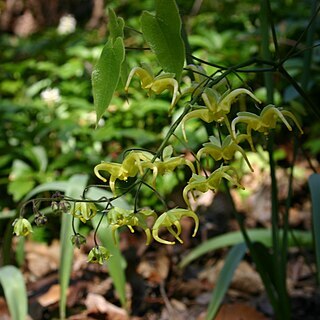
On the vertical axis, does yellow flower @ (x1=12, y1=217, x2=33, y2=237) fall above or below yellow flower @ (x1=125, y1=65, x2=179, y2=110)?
below

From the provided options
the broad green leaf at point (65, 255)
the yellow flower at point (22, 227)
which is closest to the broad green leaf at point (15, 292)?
the broad green leaf at point (65, 255)

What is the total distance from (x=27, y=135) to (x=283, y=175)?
1.11 m

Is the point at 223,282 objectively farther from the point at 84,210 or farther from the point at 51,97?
the point at 51,97

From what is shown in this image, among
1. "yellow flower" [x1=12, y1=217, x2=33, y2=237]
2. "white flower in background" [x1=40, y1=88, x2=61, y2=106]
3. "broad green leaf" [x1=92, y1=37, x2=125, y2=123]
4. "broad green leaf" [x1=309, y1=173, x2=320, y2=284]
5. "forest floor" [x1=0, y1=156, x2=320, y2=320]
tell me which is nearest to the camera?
"broad green leaf" [x1=92, y1=37, x2=125, y2=123]

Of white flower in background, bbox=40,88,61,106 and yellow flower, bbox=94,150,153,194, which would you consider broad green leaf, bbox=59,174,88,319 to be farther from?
white flower in background, bbox=40,88,61,106

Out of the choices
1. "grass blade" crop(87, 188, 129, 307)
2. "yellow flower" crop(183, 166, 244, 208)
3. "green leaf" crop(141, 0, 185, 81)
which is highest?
"green leaf" crop(141, 0, 185, 81)

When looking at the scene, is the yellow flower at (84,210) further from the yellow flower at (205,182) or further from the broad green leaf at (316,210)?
the broad green leaf at (316,210)

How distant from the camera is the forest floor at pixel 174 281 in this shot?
174cm

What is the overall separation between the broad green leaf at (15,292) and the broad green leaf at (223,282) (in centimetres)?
41

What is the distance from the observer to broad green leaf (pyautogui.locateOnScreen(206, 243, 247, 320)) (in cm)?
137

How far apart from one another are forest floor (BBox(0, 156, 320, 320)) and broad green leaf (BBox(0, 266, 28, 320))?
30 centimetres

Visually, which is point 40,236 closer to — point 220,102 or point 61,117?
point 61,117

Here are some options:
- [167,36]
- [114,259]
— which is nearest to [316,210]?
[114,259]

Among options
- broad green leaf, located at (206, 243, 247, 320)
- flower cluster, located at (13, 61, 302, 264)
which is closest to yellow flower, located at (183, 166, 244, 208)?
flower cluster, located at (13, 61, 302, 264)
